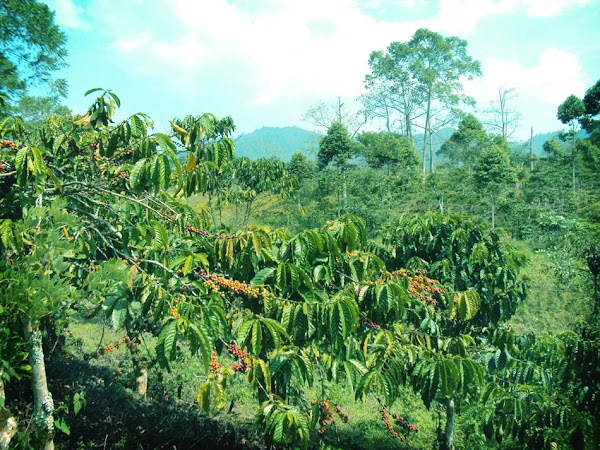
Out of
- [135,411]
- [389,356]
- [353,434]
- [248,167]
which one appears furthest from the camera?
[248,167]

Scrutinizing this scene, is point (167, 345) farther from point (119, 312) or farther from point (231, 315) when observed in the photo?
point (231, 315)

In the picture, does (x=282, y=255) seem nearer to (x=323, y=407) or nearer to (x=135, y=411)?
(x=323, y=407)

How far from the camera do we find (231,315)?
2719 millimetres

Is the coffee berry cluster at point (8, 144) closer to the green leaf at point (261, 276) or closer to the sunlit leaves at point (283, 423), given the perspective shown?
the green leaf at point (261, 276)

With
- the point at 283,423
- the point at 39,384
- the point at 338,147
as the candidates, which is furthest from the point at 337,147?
the point at 283,423

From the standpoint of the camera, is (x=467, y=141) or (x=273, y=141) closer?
(x=467, y=141)

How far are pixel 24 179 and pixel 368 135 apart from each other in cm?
1841

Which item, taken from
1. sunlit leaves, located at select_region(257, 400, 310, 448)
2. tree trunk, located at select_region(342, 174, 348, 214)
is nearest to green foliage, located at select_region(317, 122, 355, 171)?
tree trunk, located at select_region(342, 174, 348, 214)

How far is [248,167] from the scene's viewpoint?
12.4m

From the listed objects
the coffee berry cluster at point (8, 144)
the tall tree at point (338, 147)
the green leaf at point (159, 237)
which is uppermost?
the tall tree at point (338, 147)

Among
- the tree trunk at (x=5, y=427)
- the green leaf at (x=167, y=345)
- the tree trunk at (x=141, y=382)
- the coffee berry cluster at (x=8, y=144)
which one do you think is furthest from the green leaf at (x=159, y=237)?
the tree trunk at (x=141, y=382)

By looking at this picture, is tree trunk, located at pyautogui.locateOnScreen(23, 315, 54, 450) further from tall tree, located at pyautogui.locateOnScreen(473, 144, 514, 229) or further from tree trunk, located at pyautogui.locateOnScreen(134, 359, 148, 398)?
tall tree, located at pyautogui.locateOnScreen(473, 144, 514, 229)

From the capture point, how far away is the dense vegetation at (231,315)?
241 cm

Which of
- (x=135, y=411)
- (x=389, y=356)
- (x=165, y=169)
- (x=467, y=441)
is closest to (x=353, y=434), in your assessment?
(x=467, y=441)
